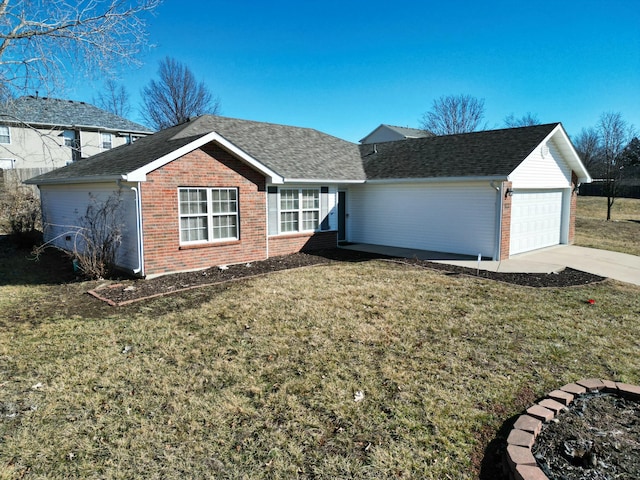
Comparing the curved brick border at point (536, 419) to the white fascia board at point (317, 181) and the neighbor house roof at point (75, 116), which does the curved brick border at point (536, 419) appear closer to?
the white fascia board at point (317, 181)

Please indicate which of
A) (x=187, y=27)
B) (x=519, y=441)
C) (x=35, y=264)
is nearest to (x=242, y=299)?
(x=519, y=441)

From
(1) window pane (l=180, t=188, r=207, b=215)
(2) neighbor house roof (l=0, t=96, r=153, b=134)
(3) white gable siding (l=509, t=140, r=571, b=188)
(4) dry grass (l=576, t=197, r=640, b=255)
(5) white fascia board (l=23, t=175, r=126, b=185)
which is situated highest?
(2) neighbor house roof (l=0, t=96, r=153, b=134)

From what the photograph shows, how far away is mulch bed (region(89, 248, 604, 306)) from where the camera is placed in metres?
9.46

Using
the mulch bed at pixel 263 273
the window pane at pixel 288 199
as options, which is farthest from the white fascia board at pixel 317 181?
the mulch bed at pixel 263 273

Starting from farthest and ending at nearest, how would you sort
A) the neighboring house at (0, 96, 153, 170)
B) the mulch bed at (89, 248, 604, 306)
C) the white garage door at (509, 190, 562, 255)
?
the neighboring house at (0, 96, 153, 170) → the white garage door at (509, 190, 562, 255) → the mulch bed at (89, 248, 604, 306)

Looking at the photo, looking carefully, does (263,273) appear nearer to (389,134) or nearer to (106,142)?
(106,142)

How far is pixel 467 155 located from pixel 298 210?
6.68 meters

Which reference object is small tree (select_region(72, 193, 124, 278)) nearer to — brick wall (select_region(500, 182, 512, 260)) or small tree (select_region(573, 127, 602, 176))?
brick wall (select_region(500, 182, 512, 260))

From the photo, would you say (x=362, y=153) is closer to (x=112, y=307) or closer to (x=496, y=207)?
(x=496, y=207)

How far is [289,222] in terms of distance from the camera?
14.8 metres

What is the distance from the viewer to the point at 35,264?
1317 centimetres

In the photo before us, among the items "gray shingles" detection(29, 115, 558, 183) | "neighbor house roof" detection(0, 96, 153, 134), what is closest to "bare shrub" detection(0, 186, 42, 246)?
"gray shingles" detection(29, 115, 558, 183)

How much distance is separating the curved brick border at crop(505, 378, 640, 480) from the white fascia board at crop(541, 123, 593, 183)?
11.6m

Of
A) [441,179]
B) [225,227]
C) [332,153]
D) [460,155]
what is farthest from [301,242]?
[460,155]
